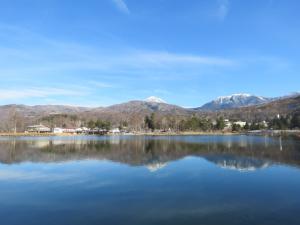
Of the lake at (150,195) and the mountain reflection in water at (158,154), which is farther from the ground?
the mountain reflection in water at (158,154)

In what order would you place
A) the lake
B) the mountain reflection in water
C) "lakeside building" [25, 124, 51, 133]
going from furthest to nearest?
"lakeside building" [25, 124, 51, 133] < the mountain reflection in water < the lake

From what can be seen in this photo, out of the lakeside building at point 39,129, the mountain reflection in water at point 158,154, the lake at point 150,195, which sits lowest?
the lake at point 150,195

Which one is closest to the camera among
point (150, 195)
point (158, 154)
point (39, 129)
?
point (150, 195)

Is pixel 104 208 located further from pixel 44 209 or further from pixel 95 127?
pixel 95 127

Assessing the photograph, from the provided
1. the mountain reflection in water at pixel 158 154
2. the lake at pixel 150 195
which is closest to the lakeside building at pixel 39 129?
the mountain reflection in water at pixel 158 154

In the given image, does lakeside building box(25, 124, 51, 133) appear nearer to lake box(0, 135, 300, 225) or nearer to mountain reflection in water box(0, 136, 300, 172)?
mountain reflection in water box(0, 136, 300, 172)

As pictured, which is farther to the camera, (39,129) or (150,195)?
(39,129)

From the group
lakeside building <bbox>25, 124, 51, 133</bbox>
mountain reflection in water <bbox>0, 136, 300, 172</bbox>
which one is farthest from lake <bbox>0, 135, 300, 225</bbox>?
lakeside building <bbox>25, 124, 51, 133</bbox>

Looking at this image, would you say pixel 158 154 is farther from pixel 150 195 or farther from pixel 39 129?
pixel 39 129

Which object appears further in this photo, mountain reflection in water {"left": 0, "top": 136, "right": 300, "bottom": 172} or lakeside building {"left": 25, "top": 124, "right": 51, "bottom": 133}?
lakeside building {"left": 25, "top": 124, "right": 51, "bottom": 133}

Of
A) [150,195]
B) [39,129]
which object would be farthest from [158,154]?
[39,129]

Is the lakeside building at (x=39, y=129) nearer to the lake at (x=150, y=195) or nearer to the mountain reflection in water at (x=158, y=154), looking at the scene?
the mountain reflection in water at (x=158, y=154)

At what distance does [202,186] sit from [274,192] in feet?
13.2

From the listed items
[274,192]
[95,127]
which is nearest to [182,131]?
[95,127]
